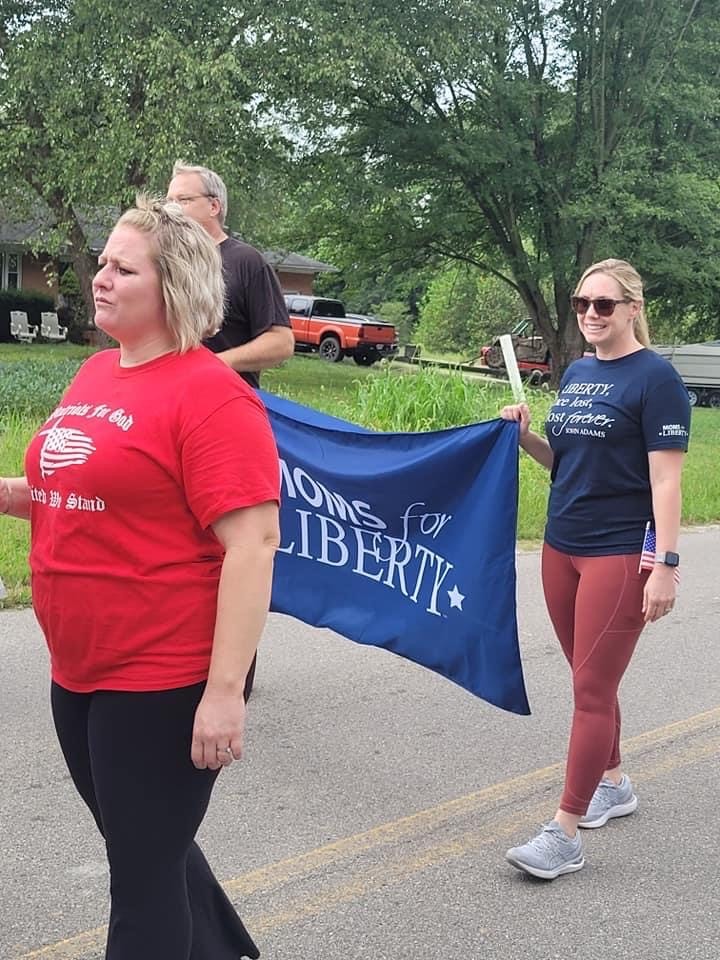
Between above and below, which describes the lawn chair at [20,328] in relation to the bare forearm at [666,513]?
below

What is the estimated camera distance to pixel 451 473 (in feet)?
15.4

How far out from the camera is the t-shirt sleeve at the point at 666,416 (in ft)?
12.5

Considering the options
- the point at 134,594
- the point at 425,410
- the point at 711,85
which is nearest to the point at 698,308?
the point at 711,85

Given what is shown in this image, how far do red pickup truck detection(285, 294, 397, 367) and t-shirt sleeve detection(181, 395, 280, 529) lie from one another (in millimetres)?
37324

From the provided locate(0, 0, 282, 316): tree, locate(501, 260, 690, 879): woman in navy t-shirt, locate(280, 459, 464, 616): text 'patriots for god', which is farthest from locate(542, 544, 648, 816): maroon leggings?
locate(0, 0, 282, 316): tree

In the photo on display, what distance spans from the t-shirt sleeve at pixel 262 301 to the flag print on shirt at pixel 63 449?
8.19ft

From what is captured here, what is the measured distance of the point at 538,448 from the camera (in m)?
Result: 4.40

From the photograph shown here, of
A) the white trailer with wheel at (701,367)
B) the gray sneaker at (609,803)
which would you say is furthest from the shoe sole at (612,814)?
the white trailer with wheel at (701,367)

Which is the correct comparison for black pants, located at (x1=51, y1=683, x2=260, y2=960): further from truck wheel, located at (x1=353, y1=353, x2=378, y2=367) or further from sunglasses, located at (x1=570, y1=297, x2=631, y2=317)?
truck wheel, located at (x1=353, y1=353, x2=378, y2=367)

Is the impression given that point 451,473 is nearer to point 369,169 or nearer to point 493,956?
point 493,956

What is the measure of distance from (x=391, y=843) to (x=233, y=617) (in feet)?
6.86

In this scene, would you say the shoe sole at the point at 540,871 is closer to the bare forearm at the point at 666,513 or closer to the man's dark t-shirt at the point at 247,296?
the bare forearm at the point at 666,513

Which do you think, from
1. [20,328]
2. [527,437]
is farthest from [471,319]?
[527,437]

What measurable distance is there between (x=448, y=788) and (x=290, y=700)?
1192 millimetres
